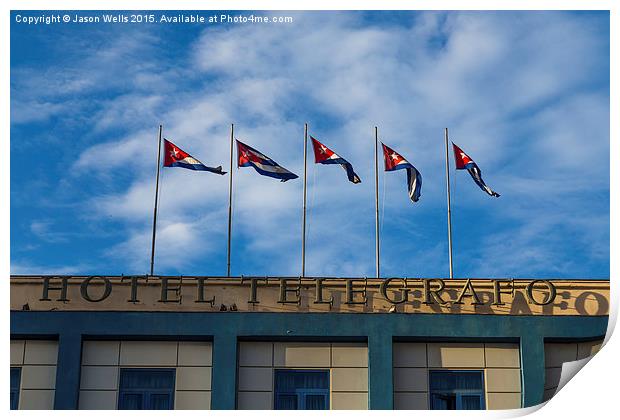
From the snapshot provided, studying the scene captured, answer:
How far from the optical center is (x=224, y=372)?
91.4 ft

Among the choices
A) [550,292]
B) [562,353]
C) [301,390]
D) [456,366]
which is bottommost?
[301,390]

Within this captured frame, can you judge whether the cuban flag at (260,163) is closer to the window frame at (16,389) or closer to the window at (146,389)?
the window at (146,389)

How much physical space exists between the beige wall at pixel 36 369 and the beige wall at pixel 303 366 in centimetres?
439

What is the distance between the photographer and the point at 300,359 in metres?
28.3

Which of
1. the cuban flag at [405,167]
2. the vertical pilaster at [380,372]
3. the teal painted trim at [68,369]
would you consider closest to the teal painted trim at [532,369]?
the vertical pilaster at [380,372]

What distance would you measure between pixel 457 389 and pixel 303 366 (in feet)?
12.1

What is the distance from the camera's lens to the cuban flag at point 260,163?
3138 cm

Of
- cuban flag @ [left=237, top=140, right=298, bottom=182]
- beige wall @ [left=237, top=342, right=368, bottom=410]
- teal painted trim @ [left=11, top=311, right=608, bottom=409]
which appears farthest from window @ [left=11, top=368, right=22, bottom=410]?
cuban flag @ [left=237, top=140, right=298, bottom=182]

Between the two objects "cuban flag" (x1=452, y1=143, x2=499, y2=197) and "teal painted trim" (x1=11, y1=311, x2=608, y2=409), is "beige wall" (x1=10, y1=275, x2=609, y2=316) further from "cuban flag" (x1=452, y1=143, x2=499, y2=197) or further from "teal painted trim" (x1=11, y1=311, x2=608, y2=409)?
"cuban flag" (x1=452, y1=143, x2=499, y2=197)

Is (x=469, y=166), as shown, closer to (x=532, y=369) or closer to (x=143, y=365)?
(x=532, y=369)

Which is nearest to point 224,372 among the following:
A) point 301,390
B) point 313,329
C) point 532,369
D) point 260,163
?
point 301,390

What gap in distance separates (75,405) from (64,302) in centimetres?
246

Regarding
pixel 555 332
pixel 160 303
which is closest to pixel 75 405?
pixel 160 303

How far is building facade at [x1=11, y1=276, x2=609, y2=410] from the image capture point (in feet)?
91.7
